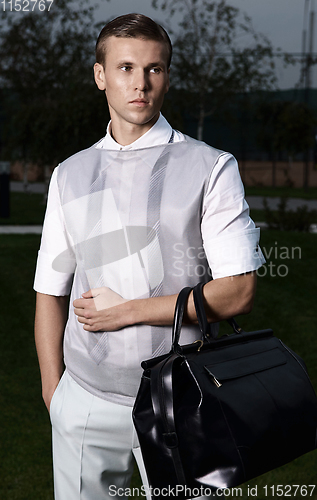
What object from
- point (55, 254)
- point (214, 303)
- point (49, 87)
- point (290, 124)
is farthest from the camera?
point (290, 124)

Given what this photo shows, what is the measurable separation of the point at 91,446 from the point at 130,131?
0.89 metres

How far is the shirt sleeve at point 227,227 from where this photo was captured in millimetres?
1412

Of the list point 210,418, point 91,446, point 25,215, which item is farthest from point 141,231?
point 25,215

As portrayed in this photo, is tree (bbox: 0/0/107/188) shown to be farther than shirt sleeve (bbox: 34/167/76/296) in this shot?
Yes

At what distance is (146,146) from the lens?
1.53 m

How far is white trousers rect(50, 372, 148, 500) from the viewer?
5.05 feet

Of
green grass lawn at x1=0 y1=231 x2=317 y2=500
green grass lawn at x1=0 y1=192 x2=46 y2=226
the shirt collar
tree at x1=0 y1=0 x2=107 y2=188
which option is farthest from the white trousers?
tree at x1=0 y1=0 x2=107 y2=188

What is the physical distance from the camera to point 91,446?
5.16ft

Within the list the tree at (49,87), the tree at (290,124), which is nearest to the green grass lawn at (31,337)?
the tree at (49,87)

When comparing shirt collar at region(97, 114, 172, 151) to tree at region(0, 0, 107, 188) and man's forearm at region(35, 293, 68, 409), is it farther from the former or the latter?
tree at region(0, 0, 107, 188)

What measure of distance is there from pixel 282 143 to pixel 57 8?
12649 millimetres

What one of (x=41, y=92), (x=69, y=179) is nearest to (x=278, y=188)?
(x=41, y=92)

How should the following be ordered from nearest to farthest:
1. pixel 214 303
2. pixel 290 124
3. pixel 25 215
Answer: pixel 214 303 < pixel 25 215 < pixel 290 124

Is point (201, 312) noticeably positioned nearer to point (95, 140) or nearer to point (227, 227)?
point (227, 227)
